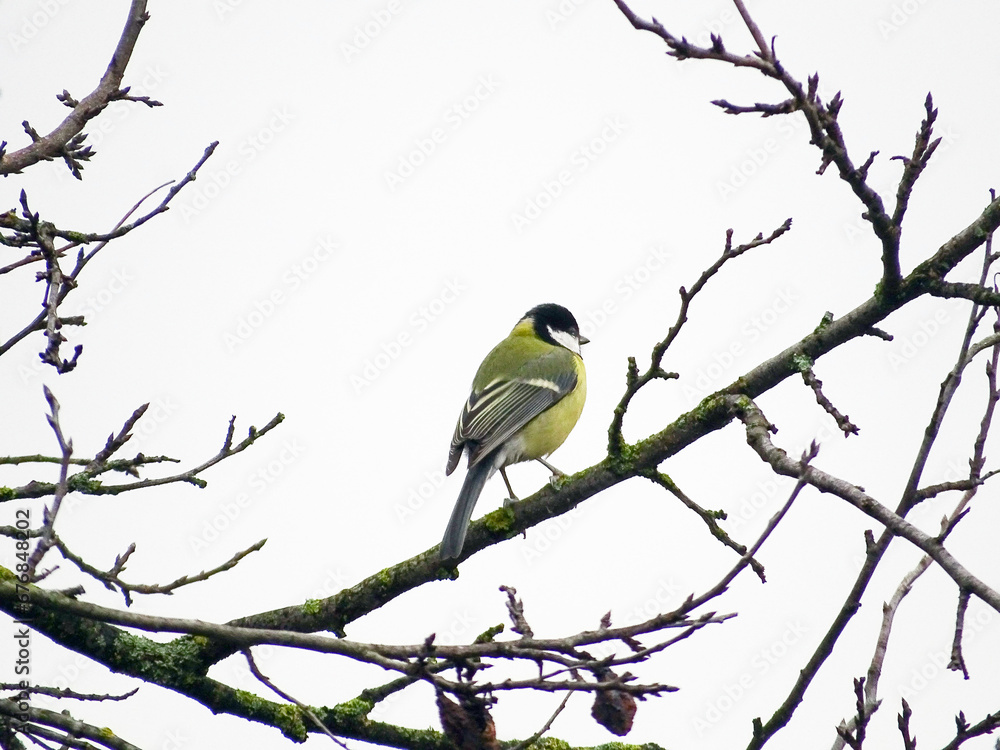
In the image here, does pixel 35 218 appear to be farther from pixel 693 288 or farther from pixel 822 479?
pixel 822 479

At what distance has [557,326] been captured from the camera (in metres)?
7.73

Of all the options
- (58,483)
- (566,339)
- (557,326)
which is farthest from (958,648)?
(557,326)

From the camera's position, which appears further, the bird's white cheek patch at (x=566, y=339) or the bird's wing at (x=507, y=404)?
the bird's white cheek patch at (x=566, y=339)

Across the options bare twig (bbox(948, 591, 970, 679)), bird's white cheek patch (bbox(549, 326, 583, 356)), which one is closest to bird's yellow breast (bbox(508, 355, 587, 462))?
bird's white cheek patch (bbox(549, 326, 583, 356))

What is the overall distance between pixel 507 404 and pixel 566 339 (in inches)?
62.0

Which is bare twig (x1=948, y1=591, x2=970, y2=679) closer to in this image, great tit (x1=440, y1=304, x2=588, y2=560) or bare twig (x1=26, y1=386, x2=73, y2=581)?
bare twig (x1=26, y1=386, x2=73, y2=581)

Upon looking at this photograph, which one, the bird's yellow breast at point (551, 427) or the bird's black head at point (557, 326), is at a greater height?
the bird's black head at point (557, 326)

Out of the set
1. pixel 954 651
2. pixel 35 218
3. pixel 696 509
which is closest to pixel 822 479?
pixel 954 651

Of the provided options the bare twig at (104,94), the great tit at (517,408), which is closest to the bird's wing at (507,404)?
the great tit at (517,408)

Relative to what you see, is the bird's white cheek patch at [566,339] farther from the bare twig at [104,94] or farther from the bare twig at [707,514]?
the bare twig at [104,94]

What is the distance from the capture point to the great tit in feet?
19.1

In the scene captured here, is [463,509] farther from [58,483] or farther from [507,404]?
[58,483]

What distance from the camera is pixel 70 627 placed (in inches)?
137

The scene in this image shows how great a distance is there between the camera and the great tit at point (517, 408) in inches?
230
